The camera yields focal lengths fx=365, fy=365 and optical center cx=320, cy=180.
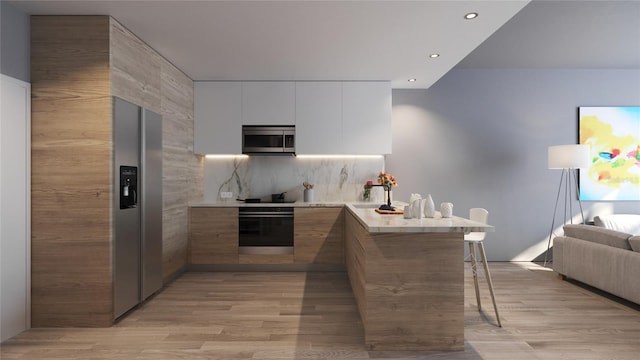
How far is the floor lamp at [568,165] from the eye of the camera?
4590 mm

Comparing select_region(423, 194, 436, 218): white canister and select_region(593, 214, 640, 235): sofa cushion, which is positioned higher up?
select_region(423, 194, 436, 218): white canister

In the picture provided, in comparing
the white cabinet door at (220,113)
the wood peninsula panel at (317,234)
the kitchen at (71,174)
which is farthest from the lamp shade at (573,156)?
the kitchen at (71,174)

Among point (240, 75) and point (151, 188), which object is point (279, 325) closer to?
point (151, 188)

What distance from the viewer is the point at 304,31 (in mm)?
3172

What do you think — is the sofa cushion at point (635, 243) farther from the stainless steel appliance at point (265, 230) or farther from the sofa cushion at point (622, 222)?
the stainless steel appliance at point (265, 230)

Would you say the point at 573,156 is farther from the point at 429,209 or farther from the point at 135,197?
the point at 135,197

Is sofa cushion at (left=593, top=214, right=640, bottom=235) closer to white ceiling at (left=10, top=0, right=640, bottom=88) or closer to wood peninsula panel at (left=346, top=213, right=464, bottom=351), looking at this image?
white ceiling at (left=10, top=0, right=640, bottom=88)

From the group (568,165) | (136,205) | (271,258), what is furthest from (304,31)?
(568,165)

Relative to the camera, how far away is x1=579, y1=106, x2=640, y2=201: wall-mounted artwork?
204 inches

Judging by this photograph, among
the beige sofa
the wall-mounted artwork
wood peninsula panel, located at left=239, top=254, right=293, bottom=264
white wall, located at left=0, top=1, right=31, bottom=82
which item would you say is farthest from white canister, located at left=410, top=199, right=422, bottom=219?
the wall-mounted artwork

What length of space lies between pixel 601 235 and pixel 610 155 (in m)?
2.21

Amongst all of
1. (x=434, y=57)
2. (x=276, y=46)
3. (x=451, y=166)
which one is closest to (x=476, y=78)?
(x=451, y=166)

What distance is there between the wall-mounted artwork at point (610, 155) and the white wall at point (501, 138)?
14cm

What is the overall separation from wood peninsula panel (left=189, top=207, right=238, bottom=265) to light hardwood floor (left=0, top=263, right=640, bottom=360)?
641mm
